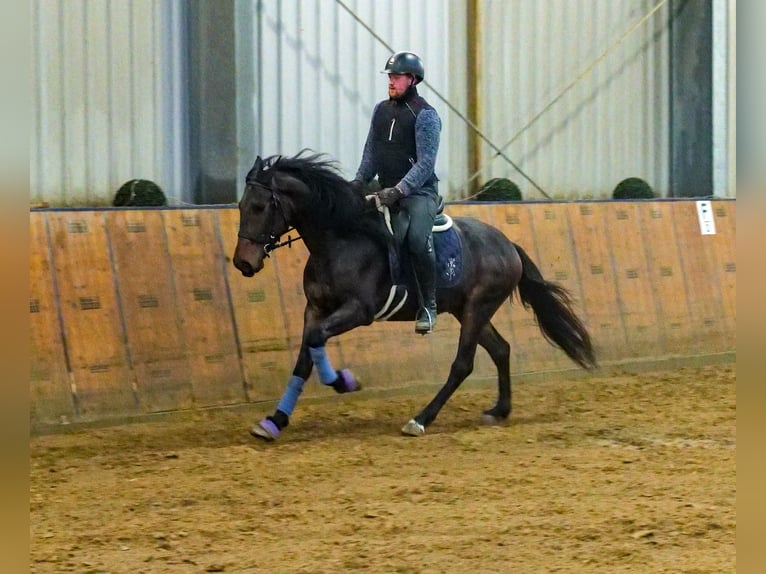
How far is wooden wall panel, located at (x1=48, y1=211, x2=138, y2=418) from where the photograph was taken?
835 cm

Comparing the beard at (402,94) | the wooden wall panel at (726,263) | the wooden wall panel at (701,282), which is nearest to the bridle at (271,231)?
the beard at (402,94)

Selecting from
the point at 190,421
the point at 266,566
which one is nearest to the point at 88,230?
the point at 190,421

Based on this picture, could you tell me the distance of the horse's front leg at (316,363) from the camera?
305 inches

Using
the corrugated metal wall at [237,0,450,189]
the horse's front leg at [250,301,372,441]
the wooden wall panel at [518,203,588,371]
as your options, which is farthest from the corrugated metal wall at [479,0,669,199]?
the horse's front leg at [250,301,372,441]

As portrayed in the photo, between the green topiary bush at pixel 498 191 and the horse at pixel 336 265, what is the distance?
12.1 feet

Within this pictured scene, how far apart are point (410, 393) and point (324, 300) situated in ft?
7.81

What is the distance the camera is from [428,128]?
800 centimetres

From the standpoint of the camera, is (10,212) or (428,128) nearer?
(10,212)

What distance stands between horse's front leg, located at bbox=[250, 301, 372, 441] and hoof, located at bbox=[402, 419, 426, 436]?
0.58m

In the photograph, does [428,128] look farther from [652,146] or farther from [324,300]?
[652,146]

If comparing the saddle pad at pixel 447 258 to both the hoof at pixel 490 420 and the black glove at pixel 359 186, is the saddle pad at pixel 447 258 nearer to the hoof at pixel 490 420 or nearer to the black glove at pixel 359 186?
the black glove at pixel 359 186

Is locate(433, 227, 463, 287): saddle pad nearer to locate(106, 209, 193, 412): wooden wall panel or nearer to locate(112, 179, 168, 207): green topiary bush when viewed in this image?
locate(106, 209, 193, 412): wooden wall panel

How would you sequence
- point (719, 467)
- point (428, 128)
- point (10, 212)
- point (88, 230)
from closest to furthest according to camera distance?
point (10, 212) < point (719, 467) < point (428, 128) < point (88, 230)

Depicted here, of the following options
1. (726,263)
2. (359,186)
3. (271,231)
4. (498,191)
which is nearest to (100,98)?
(359,186)
